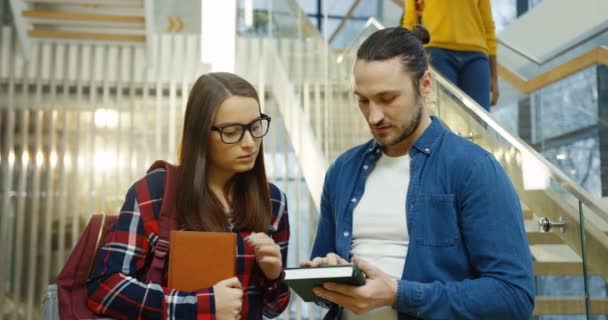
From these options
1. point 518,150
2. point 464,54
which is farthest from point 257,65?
point 518,150

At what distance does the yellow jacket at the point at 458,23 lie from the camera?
12.3 ft

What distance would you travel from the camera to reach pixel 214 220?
173 centimetres

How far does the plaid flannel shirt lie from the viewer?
160 centimetres

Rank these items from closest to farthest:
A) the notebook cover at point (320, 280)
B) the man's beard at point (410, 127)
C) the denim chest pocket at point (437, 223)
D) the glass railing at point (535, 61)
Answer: the notebook cover at point (320, 280), the denim chest pocket at point (437, 223), the man's beard at point (410, 127), the glass railing at point (535, 61)

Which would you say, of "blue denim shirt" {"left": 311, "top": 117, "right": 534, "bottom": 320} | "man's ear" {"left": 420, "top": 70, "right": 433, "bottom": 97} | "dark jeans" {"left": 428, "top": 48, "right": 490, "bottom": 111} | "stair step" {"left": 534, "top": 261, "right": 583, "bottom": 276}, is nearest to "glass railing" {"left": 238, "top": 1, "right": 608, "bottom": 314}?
"stair step" {"left": 534, "top": 261, "right": 583, "bottom": 276}

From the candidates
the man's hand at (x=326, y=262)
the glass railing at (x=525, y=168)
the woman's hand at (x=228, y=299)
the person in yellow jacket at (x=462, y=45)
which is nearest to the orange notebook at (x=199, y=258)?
the woman's hand at (x=228, y=299)

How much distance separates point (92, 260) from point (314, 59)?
3.86 m

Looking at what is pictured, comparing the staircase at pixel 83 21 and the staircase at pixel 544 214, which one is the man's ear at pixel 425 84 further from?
the staircase at pixel 83 21

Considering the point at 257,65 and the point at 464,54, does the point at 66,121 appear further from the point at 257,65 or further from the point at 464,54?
the point at 464,54

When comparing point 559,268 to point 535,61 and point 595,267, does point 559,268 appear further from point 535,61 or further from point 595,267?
point 535,61

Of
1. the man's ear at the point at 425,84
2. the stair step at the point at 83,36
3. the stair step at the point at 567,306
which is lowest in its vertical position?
the stair step at the point at 567,306

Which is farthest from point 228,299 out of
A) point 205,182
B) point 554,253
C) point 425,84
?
point 554,253

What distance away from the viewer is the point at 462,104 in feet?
11.4

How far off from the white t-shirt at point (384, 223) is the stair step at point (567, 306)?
1.16 metres
